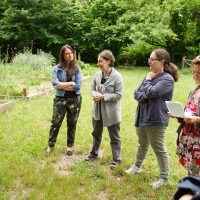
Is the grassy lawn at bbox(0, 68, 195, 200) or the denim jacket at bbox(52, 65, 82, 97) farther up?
the denim jacket at bbox(52, 65, 82, 97)

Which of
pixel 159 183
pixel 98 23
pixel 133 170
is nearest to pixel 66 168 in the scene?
pixel 133 170

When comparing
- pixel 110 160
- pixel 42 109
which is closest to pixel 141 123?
pixel 110 160

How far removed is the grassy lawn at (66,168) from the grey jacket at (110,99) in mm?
861

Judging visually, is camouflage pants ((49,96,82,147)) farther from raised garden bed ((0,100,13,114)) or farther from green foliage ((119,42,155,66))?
green foliage ((119,42,155,66))

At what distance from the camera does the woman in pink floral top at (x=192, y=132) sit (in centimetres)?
247

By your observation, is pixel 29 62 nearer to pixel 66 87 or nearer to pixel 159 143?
pixel 66 87

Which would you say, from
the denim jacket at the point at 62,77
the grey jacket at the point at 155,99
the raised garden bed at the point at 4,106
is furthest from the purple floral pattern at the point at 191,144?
the raised garden bed at the point at 4,106

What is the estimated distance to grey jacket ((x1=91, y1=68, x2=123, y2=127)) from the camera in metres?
3.62

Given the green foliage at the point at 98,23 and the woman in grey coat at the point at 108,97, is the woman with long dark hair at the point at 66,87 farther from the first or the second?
the green foliage at the point at 98,23

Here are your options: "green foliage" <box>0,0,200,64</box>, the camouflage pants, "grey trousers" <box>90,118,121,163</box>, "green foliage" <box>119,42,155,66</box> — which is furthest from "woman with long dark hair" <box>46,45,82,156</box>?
"green foliage" <box>119,42,155,66</box>

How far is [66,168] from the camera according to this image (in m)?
3.67

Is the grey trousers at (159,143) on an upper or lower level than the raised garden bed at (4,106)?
upper

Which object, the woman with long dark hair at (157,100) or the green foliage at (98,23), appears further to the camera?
the green foliage at (98,23)

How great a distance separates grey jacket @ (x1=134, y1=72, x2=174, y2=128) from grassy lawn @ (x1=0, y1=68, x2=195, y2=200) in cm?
98
